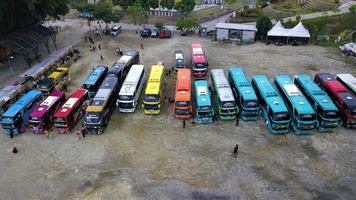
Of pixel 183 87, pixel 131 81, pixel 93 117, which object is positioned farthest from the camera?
pixel 131 81

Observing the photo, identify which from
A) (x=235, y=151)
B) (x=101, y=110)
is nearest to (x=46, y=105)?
(x=101, y=110)

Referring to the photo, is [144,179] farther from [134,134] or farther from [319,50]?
[319,50]

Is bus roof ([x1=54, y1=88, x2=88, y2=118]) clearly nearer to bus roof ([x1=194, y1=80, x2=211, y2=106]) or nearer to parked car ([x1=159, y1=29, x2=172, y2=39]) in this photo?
bus roof ([x1=194, y1=80, x2=211, y2=106])

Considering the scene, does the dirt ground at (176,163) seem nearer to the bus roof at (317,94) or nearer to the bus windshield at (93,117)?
the bus windshield at (93,117)

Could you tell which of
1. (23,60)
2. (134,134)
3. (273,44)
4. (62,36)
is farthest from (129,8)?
(134,134)

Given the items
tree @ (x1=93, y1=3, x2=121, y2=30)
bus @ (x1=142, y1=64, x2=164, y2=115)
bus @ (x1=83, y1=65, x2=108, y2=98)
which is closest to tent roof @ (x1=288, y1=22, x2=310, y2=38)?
bus @ (x1=142, y1=64, x2=164, y2=115)

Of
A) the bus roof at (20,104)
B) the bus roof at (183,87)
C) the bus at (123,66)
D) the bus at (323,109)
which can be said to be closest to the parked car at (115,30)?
the bus at (123,66)

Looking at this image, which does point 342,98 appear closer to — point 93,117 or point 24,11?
point 93,117
